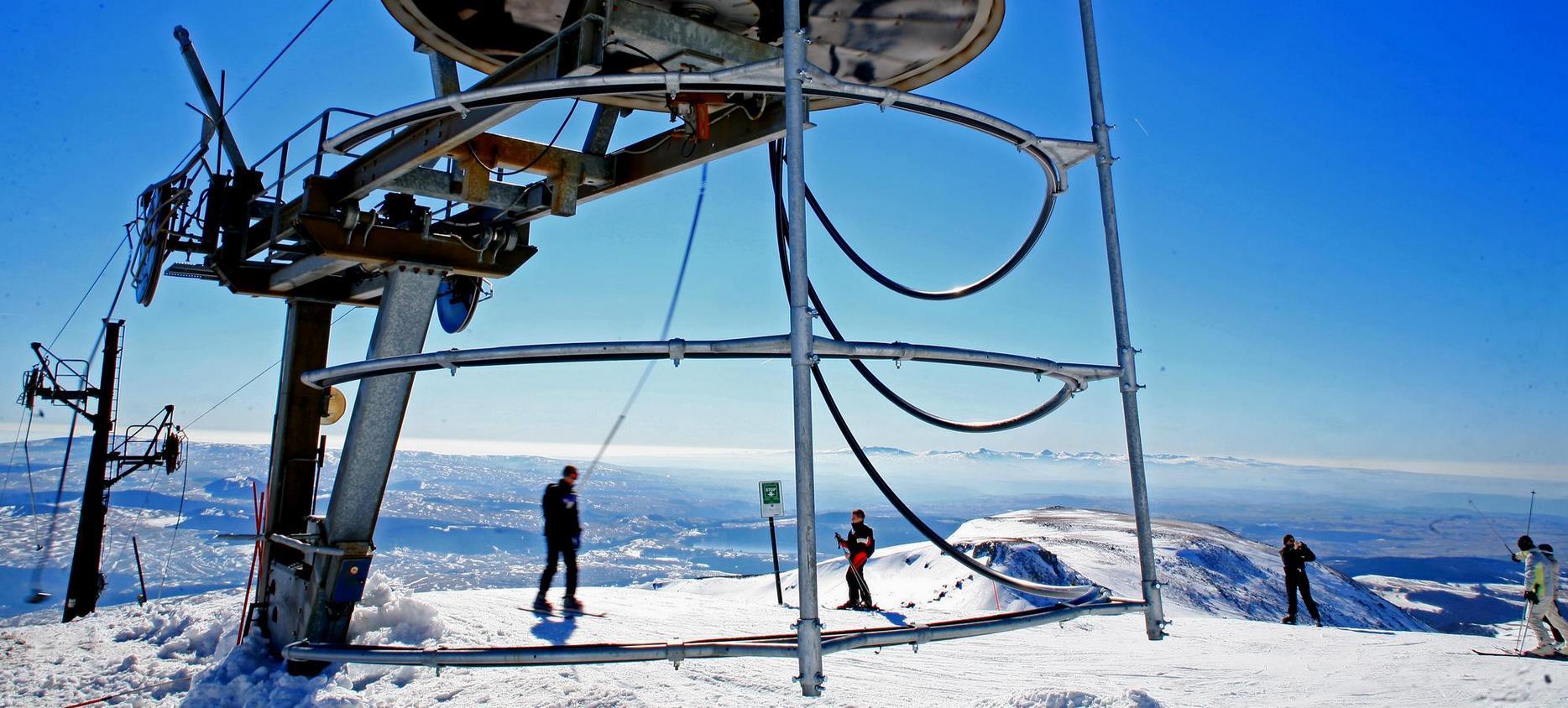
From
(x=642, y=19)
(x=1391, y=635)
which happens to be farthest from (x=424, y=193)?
(x=1391, y=635)

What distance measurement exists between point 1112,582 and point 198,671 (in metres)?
20.3

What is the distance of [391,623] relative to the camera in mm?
10523

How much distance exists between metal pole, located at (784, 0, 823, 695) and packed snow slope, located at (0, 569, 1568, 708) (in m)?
4.63

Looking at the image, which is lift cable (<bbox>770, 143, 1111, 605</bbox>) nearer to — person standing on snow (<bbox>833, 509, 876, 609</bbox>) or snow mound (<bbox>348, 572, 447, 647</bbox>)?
snow mound (<bbox>348, 572, 447, 647</bbox>)

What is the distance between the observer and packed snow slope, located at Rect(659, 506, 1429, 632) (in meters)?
21.4

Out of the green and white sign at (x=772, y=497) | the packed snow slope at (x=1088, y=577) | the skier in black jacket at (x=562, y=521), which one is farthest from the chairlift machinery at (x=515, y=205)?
the packed snow slope at (x=1088, y=577)

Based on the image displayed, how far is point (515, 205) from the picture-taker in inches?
405

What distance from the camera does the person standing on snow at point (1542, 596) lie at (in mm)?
11883

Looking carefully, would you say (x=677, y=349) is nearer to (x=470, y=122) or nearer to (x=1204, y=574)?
(x=470, y=122)

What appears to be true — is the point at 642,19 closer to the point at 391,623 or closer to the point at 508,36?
the point at 508,36

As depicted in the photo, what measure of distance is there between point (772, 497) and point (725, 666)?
6.98 meters

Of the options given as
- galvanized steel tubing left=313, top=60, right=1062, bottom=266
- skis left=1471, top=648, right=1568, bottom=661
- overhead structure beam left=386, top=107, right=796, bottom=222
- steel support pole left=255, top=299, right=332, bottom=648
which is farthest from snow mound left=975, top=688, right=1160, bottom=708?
steel support pole left=255, top=299, right=332, bottom=648

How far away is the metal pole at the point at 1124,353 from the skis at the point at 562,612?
331 inches

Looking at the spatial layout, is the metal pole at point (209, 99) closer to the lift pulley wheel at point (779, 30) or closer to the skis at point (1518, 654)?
the lift pulley wheel at point (779, 30)
